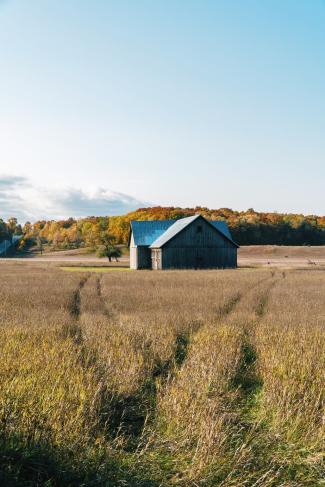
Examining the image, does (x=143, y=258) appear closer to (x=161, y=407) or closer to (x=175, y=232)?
(x=175, y=232)

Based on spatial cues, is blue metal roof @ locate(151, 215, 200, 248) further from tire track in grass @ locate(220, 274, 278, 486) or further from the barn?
tire track in grass @ locate(220, 274, 278, 486)

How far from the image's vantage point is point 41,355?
7.31m

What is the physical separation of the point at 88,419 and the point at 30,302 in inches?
462

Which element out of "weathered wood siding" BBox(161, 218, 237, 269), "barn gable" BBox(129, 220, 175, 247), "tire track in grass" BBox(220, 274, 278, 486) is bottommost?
"tire track in grass" BBox(220, 274, 278, 486)

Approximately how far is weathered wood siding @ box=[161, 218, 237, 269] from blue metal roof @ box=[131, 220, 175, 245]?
17.8 ft

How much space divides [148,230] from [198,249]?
7.92m

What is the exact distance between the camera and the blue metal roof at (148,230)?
167 feet

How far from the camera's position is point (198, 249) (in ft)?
152

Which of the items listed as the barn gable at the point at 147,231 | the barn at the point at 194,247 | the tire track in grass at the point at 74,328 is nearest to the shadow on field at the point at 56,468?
the tire track in grass at the point at 74,328

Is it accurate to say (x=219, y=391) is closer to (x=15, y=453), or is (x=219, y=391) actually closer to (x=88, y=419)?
(x=88, y=419)

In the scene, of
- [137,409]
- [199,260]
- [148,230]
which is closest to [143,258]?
[148,230]

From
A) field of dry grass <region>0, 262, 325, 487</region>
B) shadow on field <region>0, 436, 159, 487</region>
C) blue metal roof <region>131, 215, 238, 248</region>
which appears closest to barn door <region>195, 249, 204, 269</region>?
blue metal roof <region>131, 215, 238, 248</region>

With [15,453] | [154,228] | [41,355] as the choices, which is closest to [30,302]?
[41,355]

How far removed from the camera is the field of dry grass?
446 centimetres
